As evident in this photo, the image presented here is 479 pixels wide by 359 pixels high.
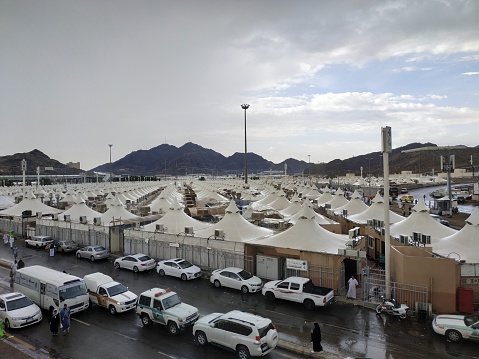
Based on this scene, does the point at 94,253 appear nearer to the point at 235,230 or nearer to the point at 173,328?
the point at 235,230

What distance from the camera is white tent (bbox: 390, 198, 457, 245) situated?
23.7m

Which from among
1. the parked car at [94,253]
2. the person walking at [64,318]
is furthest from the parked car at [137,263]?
the person walking at [64,318]

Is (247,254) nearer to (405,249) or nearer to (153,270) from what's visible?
(153,270)

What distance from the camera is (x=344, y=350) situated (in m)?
12.1

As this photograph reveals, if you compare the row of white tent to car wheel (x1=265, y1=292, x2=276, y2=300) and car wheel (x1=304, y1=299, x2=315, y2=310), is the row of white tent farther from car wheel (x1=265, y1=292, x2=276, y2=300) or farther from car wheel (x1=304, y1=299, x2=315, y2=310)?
car wheel (x1=304, y1=299, x2=315, y2=310)

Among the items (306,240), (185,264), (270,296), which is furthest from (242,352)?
(185,264)

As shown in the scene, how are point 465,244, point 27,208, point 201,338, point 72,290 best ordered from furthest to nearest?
point 27,208 < point 465,244 < point 72,290 < point 201,338

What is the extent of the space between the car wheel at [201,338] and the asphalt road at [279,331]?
0.62 ft

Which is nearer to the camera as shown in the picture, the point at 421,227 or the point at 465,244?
the point at 465,244

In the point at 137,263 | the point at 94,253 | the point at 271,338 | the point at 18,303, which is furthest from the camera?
the point at 94,253

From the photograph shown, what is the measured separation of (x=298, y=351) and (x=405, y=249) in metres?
8.38

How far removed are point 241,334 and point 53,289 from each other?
8.94 meters

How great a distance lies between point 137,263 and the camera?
21.9 m

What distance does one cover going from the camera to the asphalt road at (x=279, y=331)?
1193 cm
